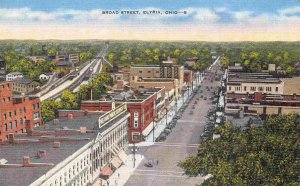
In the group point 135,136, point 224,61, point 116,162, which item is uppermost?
point 224,61

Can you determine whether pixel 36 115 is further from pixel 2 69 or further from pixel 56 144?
pixel 56 144

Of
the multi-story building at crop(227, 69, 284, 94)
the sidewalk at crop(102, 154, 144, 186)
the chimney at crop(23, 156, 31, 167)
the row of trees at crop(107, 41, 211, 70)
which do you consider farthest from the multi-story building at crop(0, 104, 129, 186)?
the multi-story building at crop(227, 69, 284, 94)

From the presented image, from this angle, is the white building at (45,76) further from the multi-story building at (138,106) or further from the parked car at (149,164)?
the parked car at (149,164)

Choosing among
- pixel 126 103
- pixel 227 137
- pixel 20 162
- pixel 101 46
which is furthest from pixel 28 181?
pixel 126 103

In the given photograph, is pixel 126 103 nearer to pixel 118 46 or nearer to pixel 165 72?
pixel 165 72

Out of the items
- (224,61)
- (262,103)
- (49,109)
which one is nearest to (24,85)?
(49,109)

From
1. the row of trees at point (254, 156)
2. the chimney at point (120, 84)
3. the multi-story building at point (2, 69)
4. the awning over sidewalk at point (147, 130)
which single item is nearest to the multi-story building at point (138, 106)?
the awning over sidewalk at point (147, 130)
